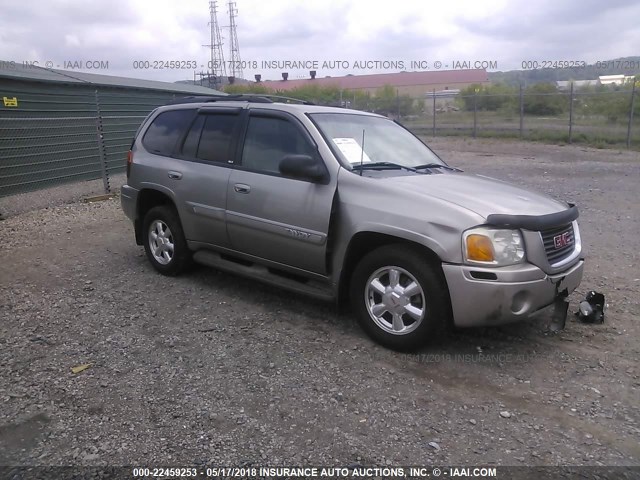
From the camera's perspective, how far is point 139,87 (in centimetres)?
1617

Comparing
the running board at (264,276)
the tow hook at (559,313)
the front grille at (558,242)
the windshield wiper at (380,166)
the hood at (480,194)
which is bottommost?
the tow hook at (559,313)

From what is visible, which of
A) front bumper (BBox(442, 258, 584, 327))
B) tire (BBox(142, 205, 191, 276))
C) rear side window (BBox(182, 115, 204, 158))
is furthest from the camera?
tire (BBox(142, 205, 191, 276))

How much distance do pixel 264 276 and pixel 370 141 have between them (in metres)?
1.49

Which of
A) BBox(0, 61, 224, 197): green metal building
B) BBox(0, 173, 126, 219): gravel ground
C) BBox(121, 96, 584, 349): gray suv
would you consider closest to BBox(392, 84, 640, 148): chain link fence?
BBox(0, 61, 224, 197): green metal building

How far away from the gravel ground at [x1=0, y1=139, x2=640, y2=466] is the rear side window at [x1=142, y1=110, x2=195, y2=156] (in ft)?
4.46

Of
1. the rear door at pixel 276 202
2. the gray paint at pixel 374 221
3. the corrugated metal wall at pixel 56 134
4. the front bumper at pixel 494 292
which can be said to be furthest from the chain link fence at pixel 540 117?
the front bumper at pixel 494 292

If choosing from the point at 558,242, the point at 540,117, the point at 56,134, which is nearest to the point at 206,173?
the point at 558,242

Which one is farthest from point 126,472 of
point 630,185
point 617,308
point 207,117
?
point 630,185

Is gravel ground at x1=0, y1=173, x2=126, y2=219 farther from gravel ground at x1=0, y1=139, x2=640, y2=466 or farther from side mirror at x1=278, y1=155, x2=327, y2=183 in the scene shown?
side mirror at x1=278, y1=155, x2=327, y2=183

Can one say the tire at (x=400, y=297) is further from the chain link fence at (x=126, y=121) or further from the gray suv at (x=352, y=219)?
the chain link fence at (x=126, y=121)

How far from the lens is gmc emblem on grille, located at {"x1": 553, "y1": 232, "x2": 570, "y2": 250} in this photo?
4.01 meters

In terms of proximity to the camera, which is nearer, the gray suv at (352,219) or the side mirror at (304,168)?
the gray suv at (352,219)

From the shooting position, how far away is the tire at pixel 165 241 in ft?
18.4

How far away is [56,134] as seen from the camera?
11930mm
